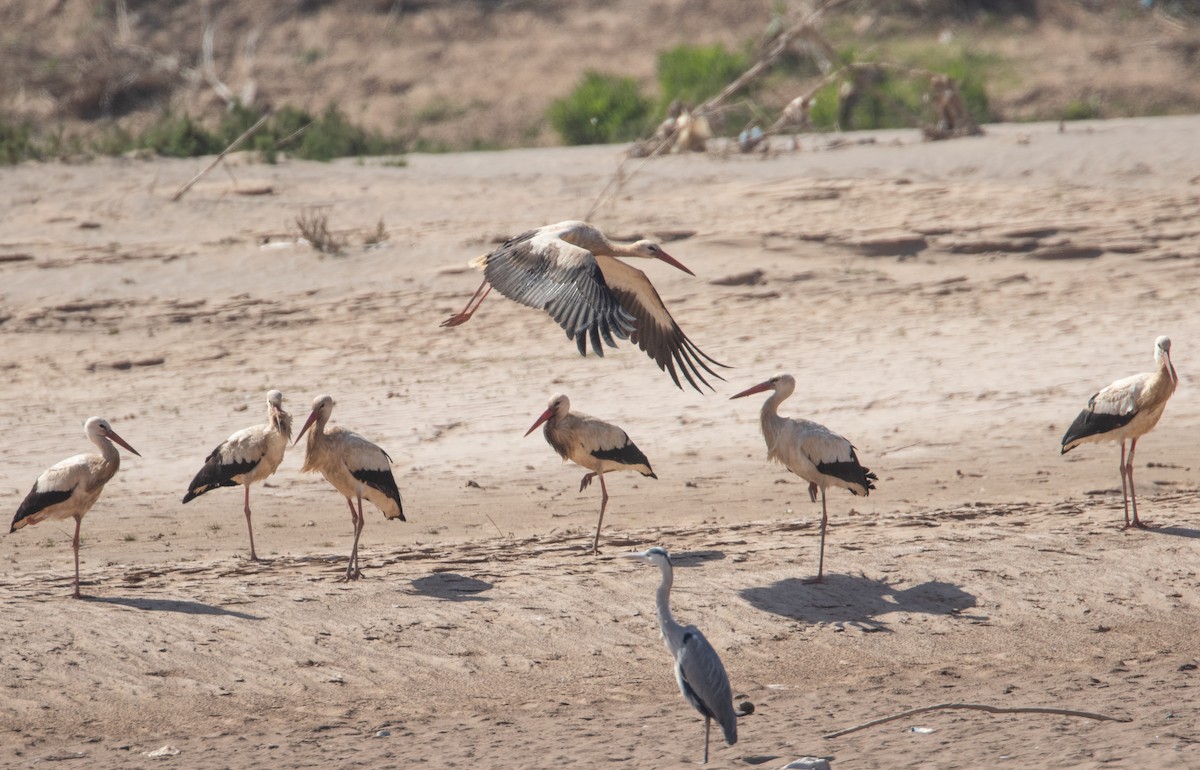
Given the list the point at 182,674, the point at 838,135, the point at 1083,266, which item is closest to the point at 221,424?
the point at 182,674

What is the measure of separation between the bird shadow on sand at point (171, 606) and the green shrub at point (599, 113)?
1680 centimetres

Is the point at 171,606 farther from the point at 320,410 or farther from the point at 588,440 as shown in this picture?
the point at 588,440

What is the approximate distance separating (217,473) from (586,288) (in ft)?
7.84

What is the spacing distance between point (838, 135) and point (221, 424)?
37.6 ft

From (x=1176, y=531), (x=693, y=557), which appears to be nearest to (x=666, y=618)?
(x=693, y=557)

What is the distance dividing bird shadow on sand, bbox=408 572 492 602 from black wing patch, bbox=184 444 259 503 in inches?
54.1

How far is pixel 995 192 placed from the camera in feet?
52.9

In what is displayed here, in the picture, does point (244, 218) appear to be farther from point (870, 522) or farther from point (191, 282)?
point (870, 522)

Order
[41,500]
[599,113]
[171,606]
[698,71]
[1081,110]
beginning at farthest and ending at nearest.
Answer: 1. [698,71]
2. [1081,110]
3. [599,113]
4. [41,500]
5. [171,606]

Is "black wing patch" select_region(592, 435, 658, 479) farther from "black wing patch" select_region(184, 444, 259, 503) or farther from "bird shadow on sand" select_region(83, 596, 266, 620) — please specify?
"bird shadow on sand" select_region(83, 596, 266, 620)

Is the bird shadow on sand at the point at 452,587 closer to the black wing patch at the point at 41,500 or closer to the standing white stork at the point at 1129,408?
the black wing patch at the point at 41,500

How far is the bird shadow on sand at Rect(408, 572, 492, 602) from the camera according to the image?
756 cm

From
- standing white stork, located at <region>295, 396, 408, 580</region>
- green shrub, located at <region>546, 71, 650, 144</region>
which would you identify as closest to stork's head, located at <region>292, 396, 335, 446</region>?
standing white stork, located at <region>295, 396, 408, 580</region>

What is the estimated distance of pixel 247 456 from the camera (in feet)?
→ 27.9
